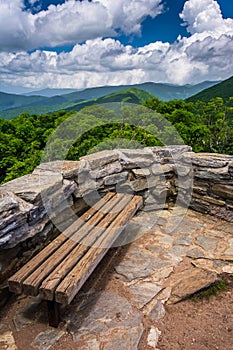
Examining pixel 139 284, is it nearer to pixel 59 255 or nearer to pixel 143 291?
pixel 143 291

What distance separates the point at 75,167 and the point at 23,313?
5.03ft

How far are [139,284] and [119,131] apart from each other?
3.70 metres

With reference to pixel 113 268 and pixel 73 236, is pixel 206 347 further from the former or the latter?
pixel 73 236

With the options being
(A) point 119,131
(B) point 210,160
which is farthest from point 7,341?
(A) point 119,131

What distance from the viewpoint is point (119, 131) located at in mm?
5848

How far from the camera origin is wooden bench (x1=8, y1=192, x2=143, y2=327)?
6.41ft

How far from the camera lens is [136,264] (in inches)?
118

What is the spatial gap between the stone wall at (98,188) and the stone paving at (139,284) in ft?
1.39

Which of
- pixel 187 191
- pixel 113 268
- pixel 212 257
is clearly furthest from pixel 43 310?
pixel 187 191

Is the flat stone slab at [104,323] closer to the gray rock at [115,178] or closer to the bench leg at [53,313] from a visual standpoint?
the bench leg at [53,313]

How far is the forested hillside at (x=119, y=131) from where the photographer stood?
5488 mm

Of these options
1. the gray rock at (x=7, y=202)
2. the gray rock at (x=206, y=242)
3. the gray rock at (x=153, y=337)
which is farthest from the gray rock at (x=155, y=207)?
the gray rock at (x=7, y=202)

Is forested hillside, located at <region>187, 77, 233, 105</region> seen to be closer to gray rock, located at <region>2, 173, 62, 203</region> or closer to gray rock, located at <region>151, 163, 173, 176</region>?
gray rock, located at <region>151, 163, 173, 176</region>

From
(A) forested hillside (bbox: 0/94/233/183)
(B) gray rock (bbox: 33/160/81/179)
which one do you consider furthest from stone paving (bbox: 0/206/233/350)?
(A) forested hillside (bbox: 0/94/233/183)
